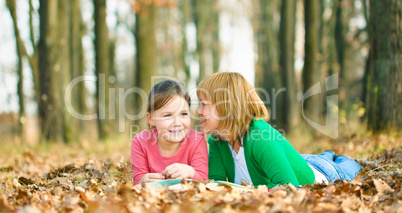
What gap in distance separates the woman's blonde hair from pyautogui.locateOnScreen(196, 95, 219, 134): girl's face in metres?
0.03

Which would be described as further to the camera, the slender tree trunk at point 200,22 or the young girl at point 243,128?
the slender tree trunk at point 200,22

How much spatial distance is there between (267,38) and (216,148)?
1704 cm

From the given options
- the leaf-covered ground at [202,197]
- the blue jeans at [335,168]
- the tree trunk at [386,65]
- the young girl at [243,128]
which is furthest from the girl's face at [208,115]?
the tree trunk at [386,65]

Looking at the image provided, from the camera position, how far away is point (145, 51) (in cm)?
1030

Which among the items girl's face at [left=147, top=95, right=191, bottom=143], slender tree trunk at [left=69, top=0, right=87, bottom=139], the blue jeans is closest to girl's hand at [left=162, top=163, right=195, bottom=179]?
girl's face at [left=147, top=95, right=191, bottom=143]

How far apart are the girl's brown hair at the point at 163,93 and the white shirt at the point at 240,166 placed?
2.41 ft

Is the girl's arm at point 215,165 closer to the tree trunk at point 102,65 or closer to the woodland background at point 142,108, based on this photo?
the woodland background at point 142,108

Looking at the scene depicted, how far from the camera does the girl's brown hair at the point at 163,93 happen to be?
11.0 feet

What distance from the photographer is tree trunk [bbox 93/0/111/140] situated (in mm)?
11023

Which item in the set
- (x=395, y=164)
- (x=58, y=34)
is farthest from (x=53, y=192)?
(x=58, y=34)

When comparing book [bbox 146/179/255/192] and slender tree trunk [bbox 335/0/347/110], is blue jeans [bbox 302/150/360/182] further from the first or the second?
slender tree trunk [bbox 335/0/347/110]

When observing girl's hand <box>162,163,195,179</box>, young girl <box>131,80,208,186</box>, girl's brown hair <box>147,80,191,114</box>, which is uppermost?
girl's brown hair <box>147,80,191,114</box>

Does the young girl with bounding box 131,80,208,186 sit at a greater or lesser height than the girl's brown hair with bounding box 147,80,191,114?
lesser

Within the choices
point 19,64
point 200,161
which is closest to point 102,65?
point 19,64
